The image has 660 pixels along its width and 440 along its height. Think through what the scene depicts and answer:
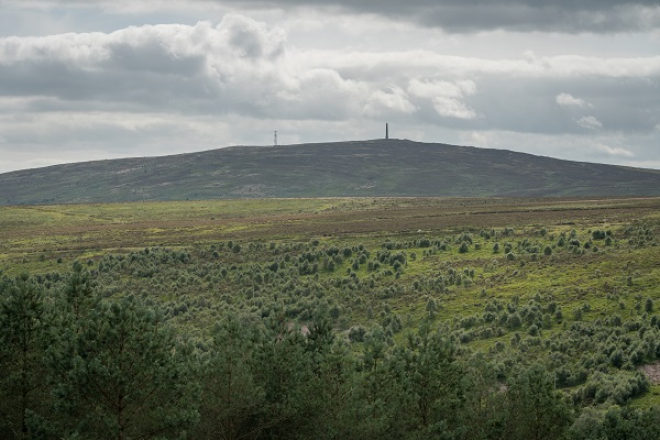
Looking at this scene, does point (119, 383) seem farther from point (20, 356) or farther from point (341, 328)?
point (341, 328)

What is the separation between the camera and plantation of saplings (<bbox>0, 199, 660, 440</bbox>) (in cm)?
3316

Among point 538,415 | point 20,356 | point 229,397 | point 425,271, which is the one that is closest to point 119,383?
point 20,356

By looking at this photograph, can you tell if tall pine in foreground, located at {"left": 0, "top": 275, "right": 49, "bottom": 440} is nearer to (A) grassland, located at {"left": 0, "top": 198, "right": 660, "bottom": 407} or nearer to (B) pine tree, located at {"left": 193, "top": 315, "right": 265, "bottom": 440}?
(B) pine tree, located at {"left": 193, "top": 315, "right": 265, "bottom": 440}

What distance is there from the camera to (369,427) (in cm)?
3522

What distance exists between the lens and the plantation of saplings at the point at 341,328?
33156 millimetres

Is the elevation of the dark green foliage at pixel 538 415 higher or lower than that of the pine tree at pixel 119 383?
lower

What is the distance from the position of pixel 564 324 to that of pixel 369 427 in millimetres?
33697

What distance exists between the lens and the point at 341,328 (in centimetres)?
7194

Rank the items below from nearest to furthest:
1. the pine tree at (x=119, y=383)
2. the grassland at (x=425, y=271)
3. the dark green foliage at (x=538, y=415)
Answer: the pine tree at (x=119, y=383) → the dark green foliage at (x=538, y=415) → the grassland at (x=425, y=271)

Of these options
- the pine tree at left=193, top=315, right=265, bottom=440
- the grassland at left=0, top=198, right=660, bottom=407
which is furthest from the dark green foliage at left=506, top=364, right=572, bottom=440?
the grassland at left=0, top=198, right=660, bottom=407

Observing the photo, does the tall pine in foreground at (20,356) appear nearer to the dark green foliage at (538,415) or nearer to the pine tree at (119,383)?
the pine tree at (119,383)

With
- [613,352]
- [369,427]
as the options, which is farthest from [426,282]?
[369,427]

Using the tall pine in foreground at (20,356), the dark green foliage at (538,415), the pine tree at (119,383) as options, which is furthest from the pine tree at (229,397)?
the dark green foliage at (538,415)

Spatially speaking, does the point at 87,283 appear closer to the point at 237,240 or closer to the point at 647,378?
the point at 647,378
